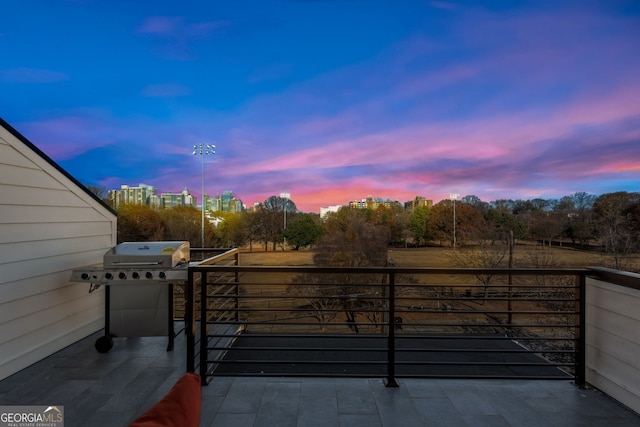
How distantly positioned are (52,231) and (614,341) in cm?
499

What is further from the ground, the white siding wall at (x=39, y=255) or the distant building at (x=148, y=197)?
the distant building at (x=148, y=197)

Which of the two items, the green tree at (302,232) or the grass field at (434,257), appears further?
the green tree at (302,232)

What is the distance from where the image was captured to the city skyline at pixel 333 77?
20.9ft

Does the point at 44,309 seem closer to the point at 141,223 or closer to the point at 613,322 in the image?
the point at 613,322

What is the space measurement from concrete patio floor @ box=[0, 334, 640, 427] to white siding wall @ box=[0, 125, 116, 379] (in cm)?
32

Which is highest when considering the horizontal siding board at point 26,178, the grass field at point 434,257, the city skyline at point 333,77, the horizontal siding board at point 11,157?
the city skyline at point 333,77

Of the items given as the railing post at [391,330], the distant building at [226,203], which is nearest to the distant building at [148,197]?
the distant building at [226,203]

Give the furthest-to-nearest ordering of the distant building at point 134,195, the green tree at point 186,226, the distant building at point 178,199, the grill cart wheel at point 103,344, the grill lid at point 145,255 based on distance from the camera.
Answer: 1. the distant building at point 178,199
2. the green tree at point 186,226
3. the distant building at point 134,195
4. the grill cart wheel at point 103,344
5. the grill lid at point 145,255

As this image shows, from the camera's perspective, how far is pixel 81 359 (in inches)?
115

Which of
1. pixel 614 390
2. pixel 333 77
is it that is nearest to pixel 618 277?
pixel 614 390

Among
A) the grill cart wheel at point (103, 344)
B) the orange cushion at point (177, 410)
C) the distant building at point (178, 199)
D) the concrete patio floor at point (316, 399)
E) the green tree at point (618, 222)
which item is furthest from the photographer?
the distant building at point (178, 199)

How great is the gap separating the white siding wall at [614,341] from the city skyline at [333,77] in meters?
5.05

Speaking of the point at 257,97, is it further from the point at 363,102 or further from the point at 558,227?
the point at 558,227

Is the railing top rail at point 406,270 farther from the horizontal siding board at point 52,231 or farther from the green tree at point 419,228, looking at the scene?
the green tree at point 419,228
